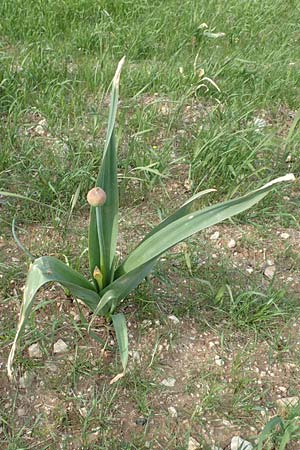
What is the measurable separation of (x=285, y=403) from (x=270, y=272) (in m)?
0.51

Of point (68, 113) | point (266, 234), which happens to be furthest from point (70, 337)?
point (68, 113)

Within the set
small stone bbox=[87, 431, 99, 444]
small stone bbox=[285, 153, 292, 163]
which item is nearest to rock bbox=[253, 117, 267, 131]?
small stone bbox=[285, 153, 292, 163]

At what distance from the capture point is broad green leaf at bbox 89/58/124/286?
4.87ft

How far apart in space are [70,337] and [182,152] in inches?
38.7

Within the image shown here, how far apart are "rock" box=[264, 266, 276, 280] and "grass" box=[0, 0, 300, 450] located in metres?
0.02

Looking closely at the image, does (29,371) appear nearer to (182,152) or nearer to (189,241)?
(189,241)

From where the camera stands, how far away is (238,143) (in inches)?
90.4

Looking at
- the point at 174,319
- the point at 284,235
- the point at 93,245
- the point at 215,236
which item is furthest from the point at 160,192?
the point at 93,245

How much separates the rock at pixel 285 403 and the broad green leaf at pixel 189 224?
0.59 m

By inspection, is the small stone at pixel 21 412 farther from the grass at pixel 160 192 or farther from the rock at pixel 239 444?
the rock at pixel 239 444

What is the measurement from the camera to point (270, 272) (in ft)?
6.59

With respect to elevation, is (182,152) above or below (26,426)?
above

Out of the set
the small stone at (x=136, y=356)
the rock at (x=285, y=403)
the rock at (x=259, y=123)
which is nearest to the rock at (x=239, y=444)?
the rock at (x=285, y=403)

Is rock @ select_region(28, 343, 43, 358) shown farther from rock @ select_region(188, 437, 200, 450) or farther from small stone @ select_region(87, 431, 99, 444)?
rock @ select_region(188, 437, 200, 450)
